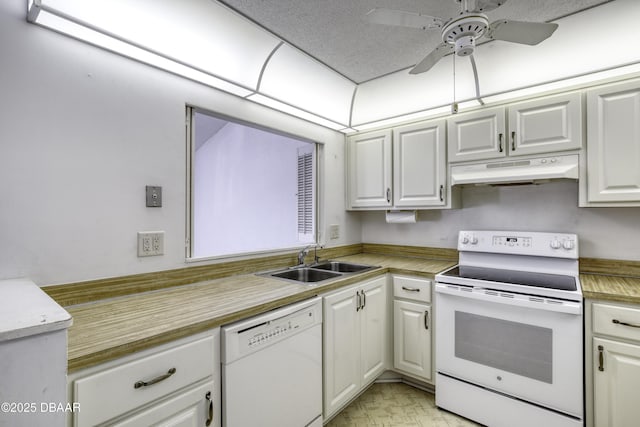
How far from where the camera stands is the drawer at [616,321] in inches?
60.2

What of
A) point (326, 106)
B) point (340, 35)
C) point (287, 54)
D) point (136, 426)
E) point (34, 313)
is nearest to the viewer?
point (34, 313)

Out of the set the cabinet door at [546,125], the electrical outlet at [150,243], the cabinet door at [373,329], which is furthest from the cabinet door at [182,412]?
the cabinet door at [546,125]

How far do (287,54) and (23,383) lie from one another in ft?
6.66

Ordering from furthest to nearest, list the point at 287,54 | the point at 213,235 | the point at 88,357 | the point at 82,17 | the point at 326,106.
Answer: the point at 213,235 → the point at 326,106 → the point at 287,54 → the point at 82,17 → the point at 88,357

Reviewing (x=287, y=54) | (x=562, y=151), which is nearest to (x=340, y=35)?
(x=287, y=54)

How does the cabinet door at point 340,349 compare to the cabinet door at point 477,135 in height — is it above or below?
below

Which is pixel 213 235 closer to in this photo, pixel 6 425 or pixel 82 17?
pixel 82 17

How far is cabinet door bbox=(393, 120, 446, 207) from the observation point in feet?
8.07

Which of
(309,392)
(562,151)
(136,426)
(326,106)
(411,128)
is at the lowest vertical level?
(309,392)

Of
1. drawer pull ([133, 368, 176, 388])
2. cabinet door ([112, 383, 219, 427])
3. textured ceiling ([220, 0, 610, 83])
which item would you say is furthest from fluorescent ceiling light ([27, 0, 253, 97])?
cabinet door ([112, 383, 219, 427])

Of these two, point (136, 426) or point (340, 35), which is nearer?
point (136, 426)

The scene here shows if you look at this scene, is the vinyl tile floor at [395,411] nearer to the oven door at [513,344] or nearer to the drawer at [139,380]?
the oven door at [513,344]

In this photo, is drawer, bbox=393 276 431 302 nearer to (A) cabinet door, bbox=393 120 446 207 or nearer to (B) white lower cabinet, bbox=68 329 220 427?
(A) cabinet door, bbox=393 120 446 207

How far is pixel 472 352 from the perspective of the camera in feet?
6.37
